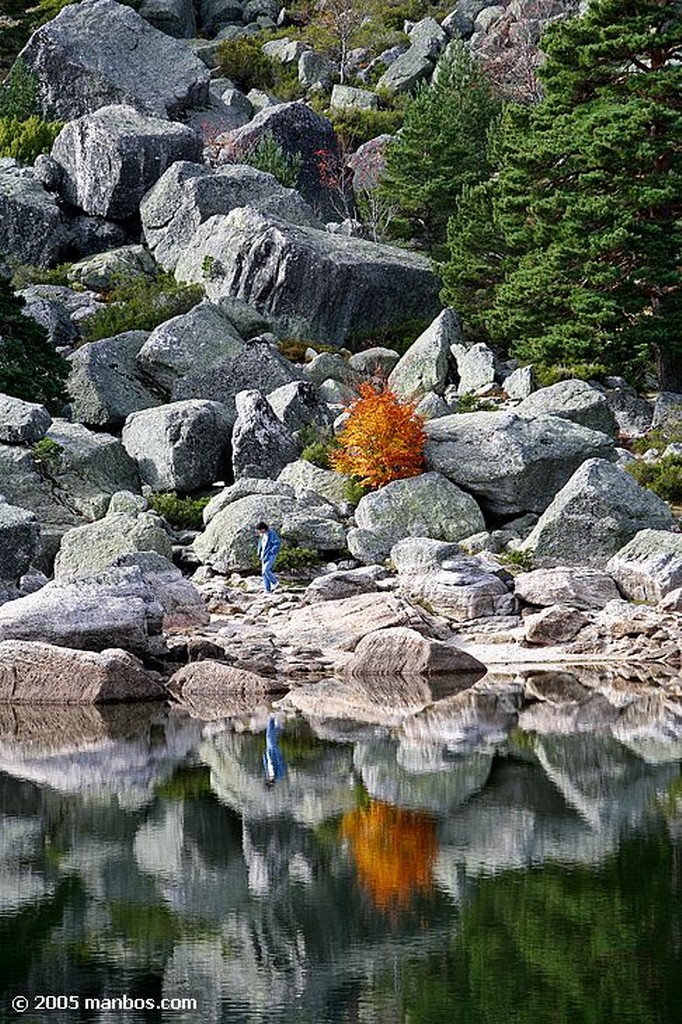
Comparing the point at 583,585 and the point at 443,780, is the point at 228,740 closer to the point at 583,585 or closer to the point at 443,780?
the point at 443,780

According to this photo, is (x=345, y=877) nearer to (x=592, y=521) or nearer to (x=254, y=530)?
(x=592, y=521)

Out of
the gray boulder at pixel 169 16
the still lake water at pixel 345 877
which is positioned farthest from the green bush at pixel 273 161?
the still lake water at pixel 345 877

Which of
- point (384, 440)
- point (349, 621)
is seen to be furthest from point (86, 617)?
point (384, 440)

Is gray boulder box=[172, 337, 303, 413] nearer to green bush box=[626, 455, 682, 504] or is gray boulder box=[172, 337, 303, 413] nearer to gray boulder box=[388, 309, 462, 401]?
gray boulder box=[388, 309, 462, 401]

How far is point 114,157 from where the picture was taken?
52469mm

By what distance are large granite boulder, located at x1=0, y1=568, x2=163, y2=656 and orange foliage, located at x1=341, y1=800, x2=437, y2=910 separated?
28.9ft

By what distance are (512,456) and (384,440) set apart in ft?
9.52

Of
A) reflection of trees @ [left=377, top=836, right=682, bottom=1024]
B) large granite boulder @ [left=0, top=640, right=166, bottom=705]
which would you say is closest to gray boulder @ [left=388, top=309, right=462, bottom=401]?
large granite boulder @ [left=0, top=640, right=166, bottom=705]

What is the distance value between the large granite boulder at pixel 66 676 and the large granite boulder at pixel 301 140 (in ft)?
130

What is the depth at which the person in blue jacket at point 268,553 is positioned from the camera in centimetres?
2877

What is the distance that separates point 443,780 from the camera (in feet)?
56.9

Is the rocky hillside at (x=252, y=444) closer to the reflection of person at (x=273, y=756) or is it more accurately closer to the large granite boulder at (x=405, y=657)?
the large granite boulder at (x=405, y=657)

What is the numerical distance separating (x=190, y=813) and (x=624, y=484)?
16.1m

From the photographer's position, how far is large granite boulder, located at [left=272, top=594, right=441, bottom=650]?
2580 centimetres
